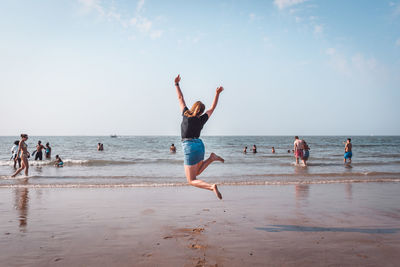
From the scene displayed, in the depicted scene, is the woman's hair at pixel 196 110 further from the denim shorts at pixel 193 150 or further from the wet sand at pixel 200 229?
the wet sand at pixel 200 229

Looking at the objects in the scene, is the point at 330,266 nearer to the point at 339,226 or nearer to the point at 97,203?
the point at 339,226

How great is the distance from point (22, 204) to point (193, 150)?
4742 millimetres

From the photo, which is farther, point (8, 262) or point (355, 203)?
point (355, 203)

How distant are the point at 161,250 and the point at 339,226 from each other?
3.05 m

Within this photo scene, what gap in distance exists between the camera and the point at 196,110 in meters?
4.92

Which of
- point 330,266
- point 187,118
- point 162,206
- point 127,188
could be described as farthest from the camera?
point 127,188

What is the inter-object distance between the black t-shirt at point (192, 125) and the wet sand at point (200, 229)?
60.3 inches

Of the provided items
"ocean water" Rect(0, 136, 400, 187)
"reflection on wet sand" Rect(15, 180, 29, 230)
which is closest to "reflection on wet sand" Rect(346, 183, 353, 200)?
"ocean water" Rect(0, 136, 400, 187)

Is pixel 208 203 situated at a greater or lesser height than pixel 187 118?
lesser

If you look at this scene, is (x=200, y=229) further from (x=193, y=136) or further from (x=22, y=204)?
(x=22, y=204)

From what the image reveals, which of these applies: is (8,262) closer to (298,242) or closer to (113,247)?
(113,247)

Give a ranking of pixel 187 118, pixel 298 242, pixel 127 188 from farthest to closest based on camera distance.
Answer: pixel 127 188 < pixel 187 118 < pixel 298 242

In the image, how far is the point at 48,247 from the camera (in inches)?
165

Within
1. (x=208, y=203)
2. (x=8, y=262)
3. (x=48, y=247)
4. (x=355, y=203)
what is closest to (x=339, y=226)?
(x=355, y=203)
